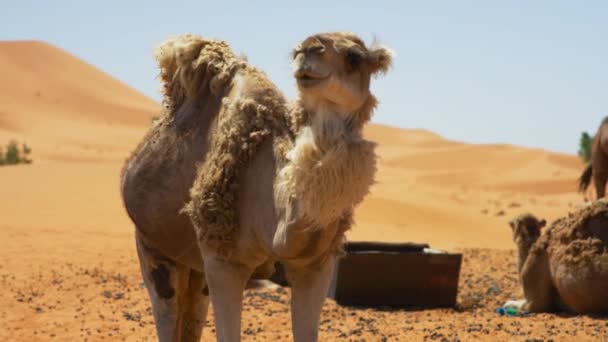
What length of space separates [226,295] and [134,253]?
11.0 m

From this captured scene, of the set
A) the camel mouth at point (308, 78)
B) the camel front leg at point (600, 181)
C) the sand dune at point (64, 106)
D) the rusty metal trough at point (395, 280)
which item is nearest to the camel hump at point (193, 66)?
the camel mouth at point (308, 78)

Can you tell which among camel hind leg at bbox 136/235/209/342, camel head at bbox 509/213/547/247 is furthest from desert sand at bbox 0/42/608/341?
camel hind leg at bbox 136/235/209/342

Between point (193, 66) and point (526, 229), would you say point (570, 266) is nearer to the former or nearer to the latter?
point (526, 229)

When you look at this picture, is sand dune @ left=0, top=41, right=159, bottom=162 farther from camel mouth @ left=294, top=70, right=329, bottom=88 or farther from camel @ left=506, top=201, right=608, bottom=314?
camel mouth @ left=294, top=70, right=329, bottom=88

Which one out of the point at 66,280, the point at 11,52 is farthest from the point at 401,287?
the point at 11,52

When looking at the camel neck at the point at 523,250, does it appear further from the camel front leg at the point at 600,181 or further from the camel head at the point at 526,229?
the camel front leg at the point at 600,181

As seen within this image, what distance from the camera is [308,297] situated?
4.77m

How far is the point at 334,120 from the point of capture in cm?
420

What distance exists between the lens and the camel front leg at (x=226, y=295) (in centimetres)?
481

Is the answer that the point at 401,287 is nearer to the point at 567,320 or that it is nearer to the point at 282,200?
the point at 567,320

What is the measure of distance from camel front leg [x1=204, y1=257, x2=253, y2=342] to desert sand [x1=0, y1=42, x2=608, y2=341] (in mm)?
3704

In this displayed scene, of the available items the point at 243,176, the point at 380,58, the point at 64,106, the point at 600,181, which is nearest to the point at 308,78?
the point at 380,58

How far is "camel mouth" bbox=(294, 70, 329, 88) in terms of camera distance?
163 inches

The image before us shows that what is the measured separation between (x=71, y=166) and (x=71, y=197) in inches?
209
